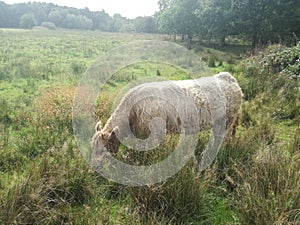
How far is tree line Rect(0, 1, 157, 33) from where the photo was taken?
73150mm

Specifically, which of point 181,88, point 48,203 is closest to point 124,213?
point 48,203

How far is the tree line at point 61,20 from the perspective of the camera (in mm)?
73150

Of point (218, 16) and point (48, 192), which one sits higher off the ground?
point (218, 16)

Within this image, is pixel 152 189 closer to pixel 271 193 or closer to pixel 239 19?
pixel 271 193

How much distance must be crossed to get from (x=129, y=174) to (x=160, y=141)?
0.70 meters

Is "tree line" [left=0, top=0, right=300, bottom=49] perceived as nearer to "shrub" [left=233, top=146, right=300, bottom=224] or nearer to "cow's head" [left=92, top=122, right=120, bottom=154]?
"shrub" [left=233, top=146, right=300, bottom=224]

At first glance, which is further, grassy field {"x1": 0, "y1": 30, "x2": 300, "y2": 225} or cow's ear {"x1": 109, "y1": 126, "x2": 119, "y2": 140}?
cow's ear {"x1": 109, "y1": 126, "x2": 119, "y2": 140}

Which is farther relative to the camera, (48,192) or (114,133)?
(114,133)

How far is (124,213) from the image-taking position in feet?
10.6

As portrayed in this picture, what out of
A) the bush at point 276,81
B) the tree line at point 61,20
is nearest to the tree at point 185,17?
the bush at point 276,81

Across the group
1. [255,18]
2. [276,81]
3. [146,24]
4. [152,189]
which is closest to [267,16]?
[255,18]

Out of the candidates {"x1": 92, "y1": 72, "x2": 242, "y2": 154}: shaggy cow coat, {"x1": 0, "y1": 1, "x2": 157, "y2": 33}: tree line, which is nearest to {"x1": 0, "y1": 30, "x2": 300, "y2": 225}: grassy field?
{"x1": 92, "y1": 72, "x2": 242, "y2": 154}: shaggy cow coat

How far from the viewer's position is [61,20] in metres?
89.0

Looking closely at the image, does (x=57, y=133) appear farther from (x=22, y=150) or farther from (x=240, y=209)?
(x=240, y=209)
